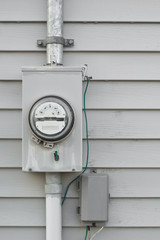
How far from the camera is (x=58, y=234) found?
6.97 ft

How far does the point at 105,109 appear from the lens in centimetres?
226

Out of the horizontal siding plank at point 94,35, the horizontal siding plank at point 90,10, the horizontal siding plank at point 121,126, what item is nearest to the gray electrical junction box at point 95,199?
the horizontal siding plank at point 121,126

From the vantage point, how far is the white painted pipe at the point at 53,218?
2119 mm

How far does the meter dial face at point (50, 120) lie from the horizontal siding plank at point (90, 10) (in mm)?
568

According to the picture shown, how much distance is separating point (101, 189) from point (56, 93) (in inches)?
23.3

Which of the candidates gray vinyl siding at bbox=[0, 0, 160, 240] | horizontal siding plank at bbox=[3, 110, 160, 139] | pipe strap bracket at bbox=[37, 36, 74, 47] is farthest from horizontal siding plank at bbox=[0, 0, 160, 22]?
horizontal siding plank at bbox=[3, 110, 160, 139]

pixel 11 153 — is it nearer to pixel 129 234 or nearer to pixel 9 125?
pixel 9 125

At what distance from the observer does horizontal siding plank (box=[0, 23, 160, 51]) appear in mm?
2254

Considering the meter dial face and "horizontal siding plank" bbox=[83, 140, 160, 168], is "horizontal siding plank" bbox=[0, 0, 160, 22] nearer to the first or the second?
the meter dial face

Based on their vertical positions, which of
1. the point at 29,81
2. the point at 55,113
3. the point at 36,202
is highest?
the point at 29,81

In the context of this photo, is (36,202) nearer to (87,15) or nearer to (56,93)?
(56,93)

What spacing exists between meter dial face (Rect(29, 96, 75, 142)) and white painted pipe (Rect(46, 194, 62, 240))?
358 mm

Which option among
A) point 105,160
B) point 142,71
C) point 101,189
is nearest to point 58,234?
point 101,189

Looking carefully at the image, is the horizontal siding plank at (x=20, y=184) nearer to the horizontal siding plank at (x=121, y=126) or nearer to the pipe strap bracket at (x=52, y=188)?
the pipe strap bracket at (x=52, y=188)
